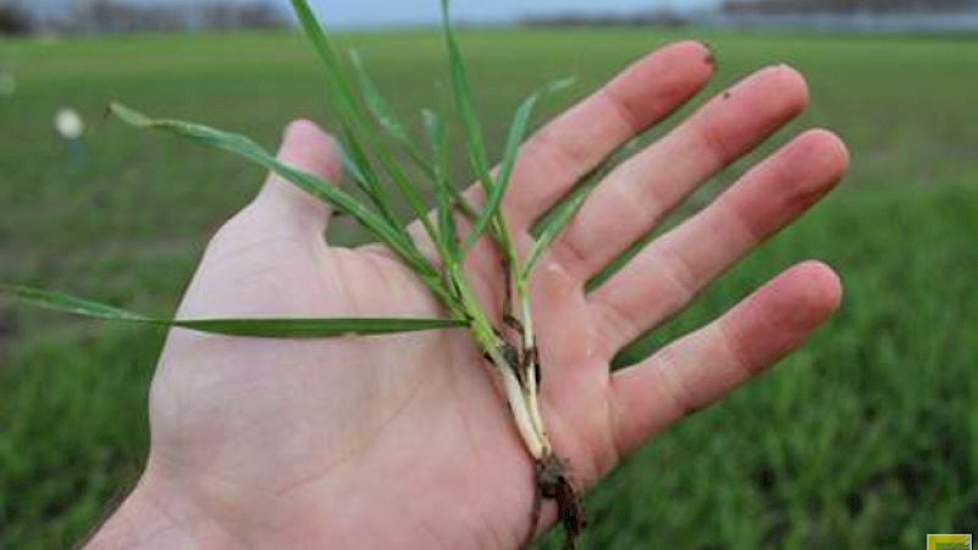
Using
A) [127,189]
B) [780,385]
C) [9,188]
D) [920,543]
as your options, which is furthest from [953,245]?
[9,188]

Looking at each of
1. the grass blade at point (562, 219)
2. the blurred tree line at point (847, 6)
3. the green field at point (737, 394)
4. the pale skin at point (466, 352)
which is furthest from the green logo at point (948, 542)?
the blurred tree line at point (847, 6)

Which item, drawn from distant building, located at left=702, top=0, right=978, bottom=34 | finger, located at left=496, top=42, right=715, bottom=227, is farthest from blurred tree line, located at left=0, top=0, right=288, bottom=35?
finger, located at left=496, top=42, right=715, bottom=227

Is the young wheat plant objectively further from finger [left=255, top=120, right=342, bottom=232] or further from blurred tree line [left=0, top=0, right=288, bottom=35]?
blurred tree line [left=0, top=0, right=288, bottom=35]

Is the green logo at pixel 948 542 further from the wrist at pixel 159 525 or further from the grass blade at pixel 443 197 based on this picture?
the wrist at pixel 159 525

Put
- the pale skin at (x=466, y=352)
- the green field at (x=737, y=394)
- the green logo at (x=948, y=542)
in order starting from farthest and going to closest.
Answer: the green field at (x=737, y=394), the green logo at (x=948, y=542), the pale skin at (x=466, y=352)

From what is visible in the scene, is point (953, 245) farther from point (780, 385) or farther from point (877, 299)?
point (780, 385)

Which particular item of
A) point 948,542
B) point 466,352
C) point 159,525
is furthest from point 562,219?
point 948,542
